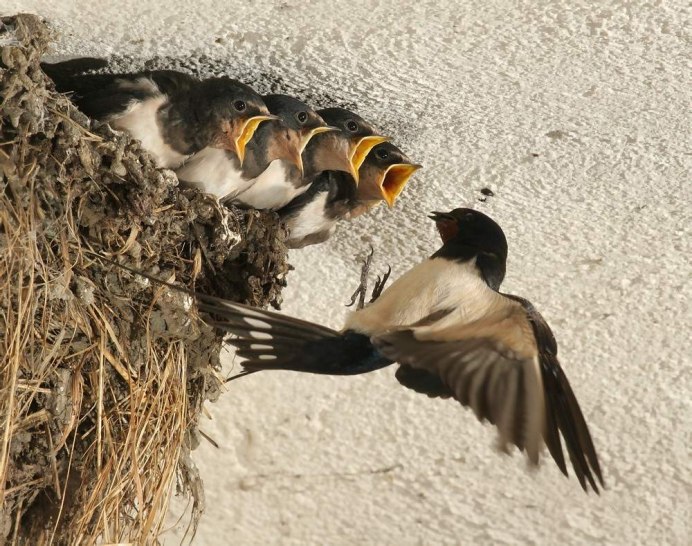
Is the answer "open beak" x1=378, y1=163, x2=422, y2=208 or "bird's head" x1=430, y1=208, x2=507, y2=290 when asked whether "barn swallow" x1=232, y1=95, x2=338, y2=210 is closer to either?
"open beak" x1=378, y1=163, x2=422, y2=208

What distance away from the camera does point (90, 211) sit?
1.60 m

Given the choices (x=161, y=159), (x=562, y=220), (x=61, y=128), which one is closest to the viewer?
(x=61, y=128)

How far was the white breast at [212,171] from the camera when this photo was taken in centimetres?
174

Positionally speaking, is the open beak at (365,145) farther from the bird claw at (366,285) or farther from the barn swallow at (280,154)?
the bird claw at (366,285)

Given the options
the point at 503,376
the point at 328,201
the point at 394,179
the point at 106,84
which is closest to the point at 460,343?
the point at 503,376

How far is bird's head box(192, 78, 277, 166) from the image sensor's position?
1.66 metres

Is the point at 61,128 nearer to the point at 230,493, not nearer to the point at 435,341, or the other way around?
the point at 435,341

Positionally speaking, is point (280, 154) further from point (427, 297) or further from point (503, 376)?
point (503, 376)

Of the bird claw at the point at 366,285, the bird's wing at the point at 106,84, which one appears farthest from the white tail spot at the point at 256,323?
the bird's wing at the point at 106,84

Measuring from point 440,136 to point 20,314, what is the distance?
27.2 inches

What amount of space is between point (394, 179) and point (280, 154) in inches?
7.4

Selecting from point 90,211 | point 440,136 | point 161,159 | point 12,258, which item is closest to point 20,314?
point 12,258

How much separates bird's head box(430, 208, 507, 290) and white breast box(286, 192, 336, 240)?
21cm

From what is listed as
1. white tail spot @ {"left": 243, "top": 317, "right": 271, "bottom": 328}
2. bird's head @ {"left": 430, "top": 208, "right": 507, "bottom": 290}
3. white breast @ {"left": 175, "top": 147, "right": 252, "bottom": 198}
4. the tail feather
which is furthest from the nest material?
the tail feather
